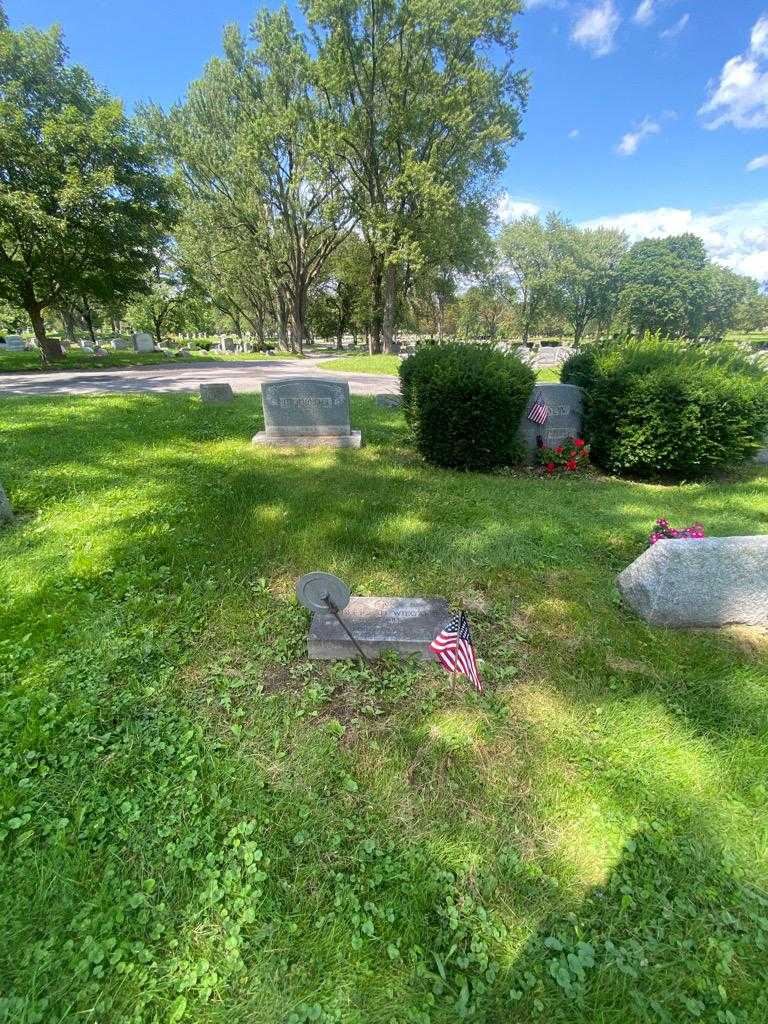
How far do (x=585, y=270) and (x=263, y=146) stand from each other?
35335 mm

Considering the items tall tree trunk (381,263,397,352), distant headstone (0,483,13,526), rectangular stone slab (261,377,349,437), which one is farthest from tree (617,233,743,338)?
distant headstone (0,483,13,526)

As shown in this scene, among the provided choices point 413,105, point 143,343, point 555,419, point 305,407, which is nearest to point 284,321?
point 143,343

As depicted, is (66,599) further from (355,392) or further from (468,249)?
(468,249)

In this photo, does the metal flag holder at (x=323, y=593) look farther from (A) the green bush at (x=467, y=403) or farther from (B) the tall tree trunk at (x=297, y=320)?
(B) the tall tree trunk at (x=297, y=320)

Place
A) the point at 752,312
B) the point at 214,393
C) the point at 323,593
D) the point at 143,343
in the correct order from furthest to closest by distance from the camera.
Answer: the point at 752,312 < the point at 143,343 < the point at 214,393 < the point at 323,593

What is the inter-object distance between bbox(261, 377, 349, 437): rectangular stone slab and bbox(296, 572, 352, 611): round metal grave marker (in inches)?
190

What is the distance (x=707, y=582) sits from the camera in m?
2.81

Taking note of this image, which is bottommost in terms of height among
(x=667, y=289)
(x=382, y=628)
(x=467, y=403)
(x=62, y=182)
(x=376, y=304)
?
(x=382, y=628)

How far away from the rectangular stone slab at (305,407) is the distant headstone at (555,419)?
2814mm

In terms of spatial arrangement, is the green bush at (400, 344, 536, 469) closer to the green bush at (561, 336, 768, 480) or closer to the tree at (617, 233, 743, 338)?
the green bush at (561, 336, 768, 480)

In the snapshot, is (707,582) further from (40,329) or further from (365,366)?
(40,329)

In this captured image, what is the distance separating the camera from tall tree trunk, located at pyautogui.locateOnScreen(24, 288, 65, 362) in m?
17.6

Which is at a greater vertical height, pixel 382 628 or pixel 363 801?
pixel 382 628

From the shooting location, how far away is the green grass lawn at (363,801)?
1377 mm
